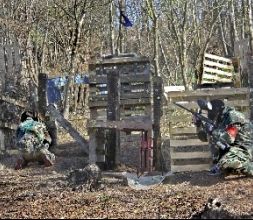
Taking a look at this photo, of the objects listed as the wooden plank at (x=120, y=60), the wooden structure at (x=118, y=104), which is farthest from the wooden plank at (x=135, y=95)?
the wooden plank at (x=120, y=60)

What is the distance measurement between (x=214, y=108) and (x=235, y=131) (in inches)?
24.5

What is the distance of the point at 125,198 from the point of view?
7.57 metres

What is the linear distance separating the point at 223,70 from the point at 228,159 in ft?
18.3

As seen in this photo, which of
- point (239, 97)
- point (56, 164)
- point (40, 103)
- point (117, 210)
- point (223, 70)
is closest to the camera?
point (117, 210)

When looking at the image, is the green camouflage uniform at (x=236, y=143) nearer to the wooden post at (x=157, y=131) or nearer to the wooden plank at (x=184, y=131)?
the wooden plank at (x=184, y=131)

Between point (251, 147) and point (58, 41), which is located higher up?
point (58, 41)

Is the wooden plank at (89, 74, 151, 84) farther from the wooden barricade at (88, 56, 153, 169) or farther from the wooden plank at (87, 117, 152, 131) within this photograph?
the wooden plank at (87, 117, 152, 131)

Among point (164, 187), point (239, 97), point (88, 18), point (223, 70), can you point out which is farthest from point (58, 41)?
point (164, 187)

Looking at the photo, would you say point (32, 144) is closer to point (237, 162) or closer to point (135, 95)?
point (135, 95)

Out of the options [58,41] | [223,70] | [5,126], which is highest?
[58,41]

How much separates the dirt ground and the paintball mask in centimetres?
94

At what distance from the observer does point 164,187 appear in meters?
8.93

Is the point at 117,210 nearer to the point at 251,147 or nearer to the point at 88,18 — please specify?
the point at 251,147

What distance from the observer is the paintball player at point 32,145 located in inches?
463
